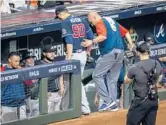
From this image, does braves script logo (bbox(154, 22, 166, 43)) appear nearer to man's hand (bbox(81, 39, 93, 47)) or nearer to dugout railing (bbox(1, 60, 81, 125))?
man's hand (bbox(81, 39, 93, 47))

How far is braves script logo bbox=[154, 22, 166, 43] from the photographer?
49.0 ft

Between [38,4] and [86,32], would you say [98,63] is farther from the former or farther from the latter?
[38,4]

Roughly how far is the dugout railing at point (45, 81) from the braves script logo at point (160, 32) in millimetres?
5292

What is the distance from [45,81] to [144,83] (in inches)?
56.2

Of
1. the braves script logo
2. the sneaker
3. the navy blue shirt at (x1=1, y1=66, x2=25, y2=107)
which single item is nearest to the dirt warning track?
the sneaker

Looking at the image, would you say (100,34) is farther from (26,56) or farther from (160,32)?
(160,32)

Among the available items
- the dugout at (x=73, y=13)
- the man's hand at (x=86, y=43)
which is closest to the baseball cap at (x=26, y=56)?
the dugout at (x=73, y=13)

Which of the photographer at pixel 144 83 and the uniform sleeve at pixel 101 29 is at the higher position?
the uniform sleeve at pixel 101 29

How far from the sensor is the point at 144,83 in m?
8.82

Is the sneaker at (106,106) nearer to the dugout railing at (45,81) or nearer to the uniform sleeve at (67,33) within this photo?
the dugout railing at (45,81)

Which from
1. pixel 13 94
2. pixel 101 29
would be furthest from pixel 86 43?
pixel 13 94

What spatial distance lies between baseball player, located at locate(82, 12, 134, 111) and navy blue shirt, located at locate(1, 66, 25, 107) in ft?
4.03

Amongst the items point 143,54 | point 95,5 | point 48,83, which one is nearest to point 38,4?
point 95,5

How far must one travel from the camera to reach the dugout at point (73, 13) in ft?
40.5
